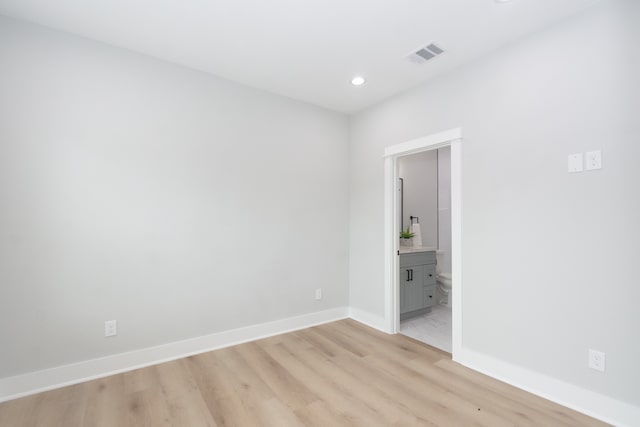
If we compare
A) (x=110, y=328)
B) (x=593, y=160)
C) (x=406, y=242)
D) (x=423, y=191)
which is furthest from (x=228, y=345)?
(x=423, y=191)

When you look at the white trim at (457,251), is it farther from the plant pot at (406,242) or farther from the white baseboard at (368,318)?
the plant pot at (406,242)

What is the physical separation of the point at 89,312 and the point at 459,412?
2868 mm

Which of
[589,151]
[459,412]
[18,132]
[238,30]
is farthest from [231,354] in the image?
[589,151]

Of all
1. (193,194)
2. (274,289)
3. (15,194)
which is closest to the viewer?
(15,194)

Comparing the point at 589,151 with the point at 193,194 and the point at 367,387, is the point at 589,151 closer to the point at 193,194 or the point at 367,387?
the point at 367,387

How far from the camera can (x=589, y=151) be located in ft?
6.59

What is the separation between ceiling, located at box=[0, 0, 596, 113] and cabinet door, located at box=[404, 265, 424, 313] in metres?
2.37

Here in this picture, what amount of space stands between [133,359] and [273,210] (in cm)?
188

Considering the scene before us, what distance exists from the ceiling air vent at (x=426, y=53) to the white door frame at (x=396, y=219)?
68 centimetres

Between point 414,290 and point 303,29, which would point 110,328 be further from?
point 414,290

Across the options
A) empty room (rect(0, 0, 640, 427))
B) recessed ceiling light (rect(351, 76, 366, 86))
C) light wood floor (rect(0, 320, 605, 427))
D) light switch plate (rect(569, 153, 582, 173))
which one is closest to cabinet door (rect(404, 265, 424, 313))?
empty room (rect(0, 0, 640, 427))

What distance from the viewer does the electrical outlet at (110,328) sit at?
247 centimetres

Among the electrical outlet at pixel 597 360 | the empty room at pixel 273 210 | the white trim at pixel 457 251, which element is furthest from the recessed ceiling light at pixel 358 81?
the electrical outlet at pixel 597 360

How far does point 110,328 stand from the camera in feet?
8.14
